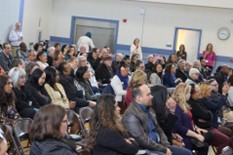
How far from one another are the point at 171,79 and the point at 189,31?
5625 millimetres

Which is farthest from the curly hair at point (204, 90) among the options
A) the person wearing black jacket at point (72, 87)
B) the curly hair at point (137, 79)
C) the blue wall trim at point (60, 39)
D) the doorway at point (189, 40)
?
the blue wall trim at point (60, 39)

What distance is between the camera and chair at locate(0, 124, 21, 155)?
3.58m

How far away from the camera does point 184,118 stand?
16.5 feet

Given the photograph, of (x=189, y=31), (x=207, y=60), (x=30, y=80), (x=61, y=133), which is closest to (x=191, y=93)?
(x=30, y=80)

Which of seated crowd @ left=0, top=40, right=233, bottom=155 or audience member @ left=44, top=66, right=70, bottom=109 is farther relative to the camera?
audience member @ left=44, top=66, right=70, bottom=109

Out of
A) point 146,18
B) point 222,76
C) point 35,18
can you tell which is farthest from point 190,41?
point 35,18

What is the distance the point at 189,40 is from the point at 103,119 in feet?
36.7

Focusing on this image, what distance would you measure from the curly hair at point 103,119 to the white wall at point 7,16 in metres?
7.70

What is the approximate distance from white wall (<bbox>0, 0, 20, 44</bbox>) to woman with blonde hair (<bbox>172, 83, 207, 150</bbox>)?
6810 mm

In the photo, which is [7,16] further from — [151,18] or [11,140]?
[11,140]

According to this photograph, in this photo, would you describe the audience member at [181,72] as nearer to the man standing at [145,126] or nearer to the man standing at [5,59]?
the man standing at [5,59]

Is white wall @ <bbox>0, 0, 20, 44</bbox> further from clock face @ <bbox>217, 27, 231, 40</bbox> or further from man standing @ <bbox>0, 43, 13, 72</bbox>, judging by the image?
clock face @ <bbox>217, 27, 231, 40</bbox>

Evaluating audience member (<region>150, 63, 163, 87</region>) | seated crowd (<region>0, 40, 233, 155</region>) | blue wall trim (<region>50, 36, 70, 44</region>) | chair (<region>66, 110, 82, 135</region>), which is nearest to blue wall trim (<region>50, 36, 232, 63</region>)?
blue wall trim (<region>50, 36, 70, 44</region>)

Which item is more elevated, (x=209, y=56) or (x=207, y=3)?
(x=207, y=3)
